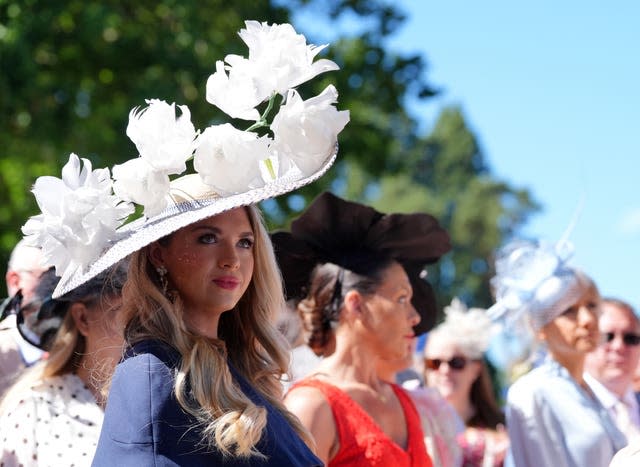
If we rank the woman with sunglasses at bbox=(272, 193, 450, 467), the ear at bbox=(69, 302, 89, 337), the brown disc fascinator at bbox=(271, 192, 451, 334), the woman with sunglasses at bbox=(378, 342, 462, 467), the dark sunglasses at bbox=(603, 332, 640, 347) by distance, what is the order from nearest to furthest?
the ear at bbox=(69, 302, 89, 337), the woman with sunglasses at bbox=(272, 193, 450, 467), the brown disc fascinator at bbox=(271, 192, 451, 334), the woman with sunglasses at bbox=(378, 342, 462, 467), the dark sunglasses at bbox=(603, 332, 640, 347)

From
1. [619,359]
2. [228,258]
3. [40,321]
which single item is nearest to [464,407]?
[619,359]

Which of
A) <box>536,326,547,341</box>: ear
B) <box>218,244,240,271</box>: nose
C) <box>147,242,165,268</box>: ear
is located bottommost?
<box>536,326,547,341</box>: ear

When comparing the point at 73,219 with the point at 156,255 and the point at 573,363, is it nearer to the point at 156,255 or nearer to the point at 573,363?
the point at 156,255

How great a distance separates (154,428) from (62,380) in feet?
5.24

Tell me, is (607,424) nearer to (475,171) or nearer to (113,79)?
(113,79)

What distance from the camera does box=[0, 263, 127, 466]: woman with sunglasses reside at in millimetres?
4105

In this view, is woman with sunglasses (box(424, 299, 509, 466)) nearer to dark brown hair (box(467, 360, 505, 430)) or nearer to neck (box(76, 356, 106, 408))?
dark brown hair (box(467, 360, 505, 430))

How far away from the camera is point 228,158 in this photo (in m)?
3.18

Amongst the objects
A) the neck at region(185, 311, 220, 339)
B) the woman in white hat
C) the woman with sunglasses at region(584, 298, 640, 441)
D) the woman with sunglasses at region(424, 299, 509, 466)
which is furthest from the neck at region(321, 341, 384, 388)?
the woman with sunglasses at region(424, 299, 509, 466)

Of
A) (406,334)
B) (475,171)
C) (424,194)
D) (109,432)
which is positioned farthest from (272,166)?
(475,171)

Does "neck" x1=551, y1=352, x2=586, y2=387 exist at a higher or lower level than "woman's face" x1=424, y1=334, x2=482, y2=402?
higher

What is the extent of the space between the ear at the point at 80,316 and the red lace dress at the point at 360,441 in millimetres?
810

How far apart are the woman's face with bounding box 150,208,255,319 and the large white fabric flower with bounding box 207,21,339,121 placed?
0.99 feet

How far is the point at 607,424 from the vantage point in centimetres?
562
